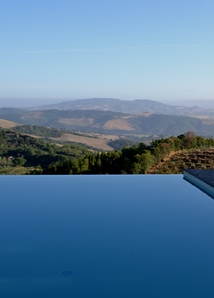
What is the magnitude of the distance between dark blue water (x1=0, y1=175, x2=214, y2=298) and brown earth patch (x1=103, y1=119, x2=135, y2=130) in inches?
4256

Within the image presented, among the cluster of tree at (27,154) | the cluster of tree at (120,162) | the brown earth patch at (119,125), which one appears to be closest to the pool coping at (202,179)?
the cluster of tree at (120,162)

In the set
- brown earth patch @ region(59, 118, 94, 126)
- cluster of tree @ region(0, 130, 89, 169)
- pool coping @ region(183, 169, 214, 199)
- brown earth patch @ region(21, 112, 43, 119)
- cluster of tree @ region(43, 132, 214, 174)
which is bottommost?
brown earth patch @ region(59, 118, 94, 126)

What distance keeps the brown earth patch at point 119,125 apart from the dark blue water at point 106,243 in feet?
355

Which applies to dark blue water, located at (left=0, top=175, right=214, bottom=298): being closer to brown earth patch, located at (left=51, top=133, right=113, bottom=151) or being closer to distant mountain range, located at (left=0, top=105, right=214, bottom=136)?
brown earth patch, located at (left=51, top=133, right=113, bottom=151)

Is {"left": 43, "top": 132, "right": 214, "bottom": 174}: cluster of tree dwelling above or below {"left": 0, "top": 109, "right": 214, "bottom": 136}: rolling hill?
above

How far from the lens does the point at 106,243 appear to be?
476 centimetres

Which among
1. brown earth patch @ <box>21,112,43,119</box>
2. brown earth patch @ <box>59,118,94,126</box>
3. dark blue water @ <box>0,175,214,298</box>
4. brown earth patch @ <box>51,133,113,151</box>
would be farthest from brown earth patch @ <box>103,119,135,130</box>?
dark blue water @ <box>0,175,214,298</box>

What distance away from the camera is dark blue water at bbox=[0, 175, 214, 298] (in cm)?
357

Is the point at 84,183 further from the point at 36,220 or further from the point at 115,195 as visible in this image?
the point at 36,220

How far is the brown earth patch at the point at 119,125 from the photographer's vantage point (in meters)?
117

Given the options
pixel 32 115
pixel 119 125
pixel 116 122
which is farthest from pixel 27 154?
pixel 32 115

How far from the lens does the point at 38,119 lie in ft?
438

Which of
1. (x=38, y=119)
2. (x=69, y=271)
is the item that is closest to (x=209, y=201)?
(x=69, y=271)

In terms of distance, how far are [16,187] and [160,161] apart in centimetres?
696
